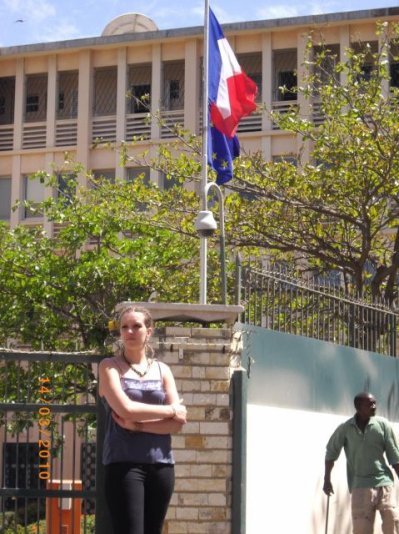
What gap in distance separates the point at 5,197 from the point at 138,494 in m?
34.4

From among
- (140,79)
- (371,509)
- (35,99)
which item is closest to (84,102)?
(140,79)

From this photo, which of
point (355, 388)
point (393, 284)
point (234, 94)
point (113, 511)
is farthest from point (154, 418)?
point (393, 284)

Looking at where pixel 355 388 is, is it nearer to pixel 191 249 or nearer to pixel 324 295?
pixel 324 295

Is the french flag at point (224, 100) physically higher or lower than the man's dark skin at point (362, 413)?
higher

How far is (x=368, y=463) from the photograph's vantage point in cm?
1017

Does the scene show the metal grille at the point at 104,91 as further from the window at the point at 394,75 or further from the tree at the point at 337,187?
the tree at the point at 337,187

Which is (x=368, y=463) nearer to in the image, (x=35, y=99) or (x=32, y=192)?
(x=32, y=192)

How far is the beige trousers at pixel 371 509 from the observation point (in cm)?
1011

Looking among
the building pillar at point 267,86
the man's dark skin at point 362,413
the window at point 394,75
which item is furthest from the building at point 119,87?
the man's dark skin at point 362,413

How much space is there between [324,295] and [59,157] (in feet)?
96.5

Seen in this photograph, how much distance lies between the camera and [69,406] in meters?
8.57

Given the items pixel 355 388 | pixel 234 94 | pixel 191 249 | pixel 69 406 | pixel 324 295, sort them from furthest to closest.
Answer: pixel 191 249
pixel 234 94
pixel 355 388
pixel 324 295
pixel 69 406

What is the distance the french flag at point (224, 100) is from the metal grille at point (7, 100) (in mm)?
28579

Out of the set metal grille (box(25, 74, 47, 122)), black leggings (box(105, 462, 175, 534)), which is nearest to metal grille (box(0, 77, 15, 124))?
metal grille (box(25, 74, 47, 122))
